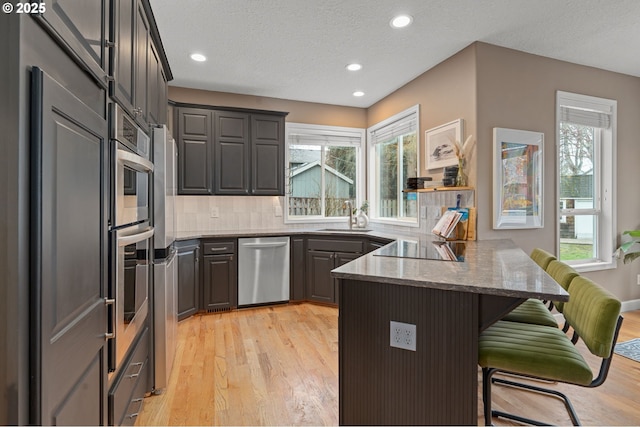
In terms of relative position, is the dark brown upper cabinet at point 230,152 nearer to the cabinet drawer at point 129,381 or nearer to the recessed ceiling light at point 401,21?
the recessed ceiling light at point 401,21

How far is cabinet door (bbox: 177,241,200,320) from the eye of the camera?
11.3 feet

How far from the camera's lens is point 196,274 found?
366cm

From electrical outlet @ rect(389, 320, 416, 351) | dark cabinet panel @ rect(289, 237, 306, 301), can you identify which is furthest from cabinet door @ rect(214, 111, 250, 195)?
electrical outlet @ rect(389, 320, 416, 351)

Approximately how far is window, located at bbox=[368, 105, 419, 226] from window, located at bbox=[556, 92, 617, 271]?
1.52 m

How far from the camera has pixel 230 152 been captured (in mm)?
4035

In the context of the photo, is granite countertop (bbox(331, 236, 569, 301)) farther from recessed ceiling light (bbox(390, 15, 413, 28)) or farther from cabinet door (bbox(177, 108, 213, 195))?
cabinet door (bbox(177, 108, 213, 195))

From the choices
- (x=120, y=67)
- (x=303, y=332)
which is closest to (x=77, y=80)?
(x=120, y=67)

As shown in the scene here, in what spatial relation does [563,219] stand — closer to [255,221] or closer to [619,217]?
[619,217]

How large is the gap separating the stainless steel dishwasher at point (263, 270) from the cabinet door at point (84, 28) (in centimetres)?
279

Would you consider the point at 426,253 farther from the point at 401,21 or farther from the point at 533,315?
the point at 401,21

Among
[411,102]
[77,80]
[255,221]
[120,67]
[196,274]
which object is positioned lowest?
[196,274]

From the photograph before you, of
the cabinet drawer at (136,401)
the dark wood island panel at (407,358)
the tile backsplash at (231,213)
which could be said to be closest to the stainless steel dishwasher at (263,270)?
the tile backsplash at (231,213)

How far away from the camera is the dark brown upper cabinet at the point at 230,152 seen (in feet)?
12.6

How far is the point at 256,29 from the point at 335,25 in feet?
2.15
